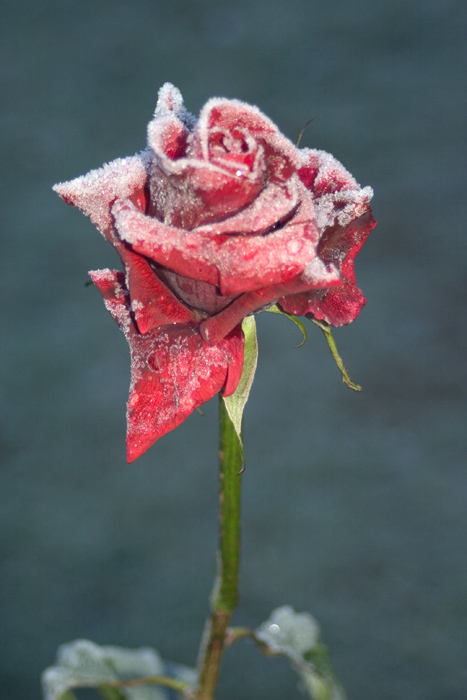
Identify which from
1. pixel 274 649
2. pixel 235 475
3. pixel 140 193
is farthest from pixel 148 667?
pixel 140 193

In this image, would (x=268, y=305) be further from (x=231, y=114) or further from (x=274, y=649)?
(x=274, y=649)

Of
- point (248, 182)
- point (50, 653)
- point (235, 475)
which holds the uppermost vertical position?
point (248, 182)

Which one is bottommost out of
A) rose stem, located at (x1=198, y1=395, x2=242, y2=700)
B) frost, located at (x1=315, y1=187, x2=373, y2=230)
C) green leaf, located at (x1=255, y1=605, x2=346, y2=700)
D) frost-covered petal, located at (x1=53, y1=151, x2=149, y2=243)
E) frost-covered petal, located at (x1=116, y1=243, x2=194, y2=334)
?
green leaf, located at (x1=255, y1=605, x2=346, y2=700)

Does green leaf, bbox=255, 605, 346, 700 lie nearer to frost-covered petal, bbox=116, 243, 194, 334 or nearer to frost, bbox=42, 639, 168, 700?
frost, bbox=42, 639, 168, 700

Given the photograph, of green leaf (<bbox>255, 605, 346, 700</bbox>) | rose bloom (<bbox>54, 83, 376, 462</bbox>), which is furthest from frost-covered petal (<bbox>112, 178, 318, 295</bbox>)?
green leaf (<bbox>255, 605, 346, 700</bbox>)

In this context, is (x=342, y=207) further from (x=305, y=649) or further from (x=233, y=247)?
(x=305, y=649)

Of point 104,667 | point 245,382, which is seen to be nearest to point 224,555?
point 245,382

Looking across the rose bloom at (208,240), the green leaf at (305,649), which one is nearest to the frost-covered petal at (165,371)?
the rose bloom at (208,240)
